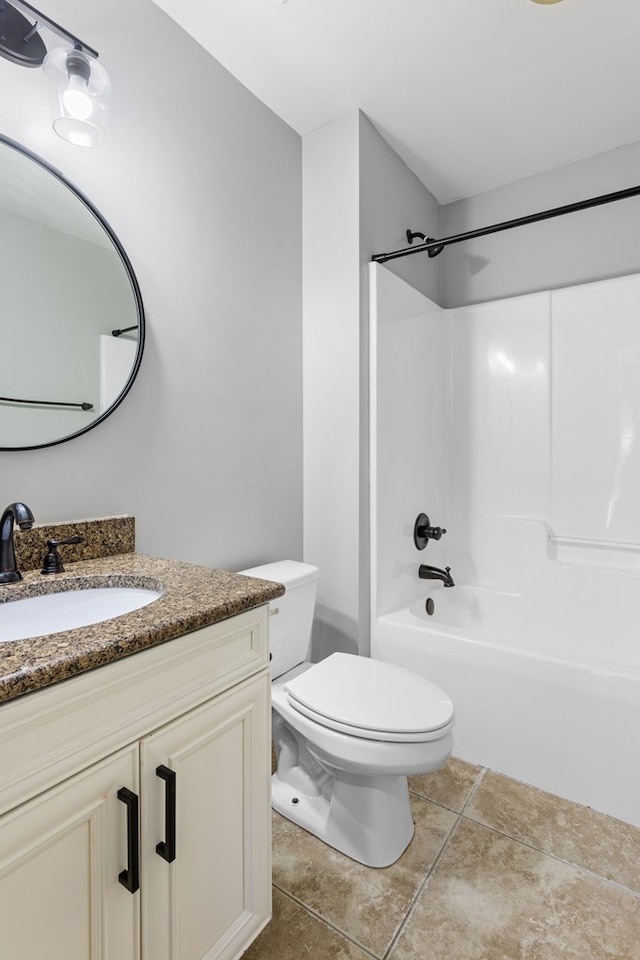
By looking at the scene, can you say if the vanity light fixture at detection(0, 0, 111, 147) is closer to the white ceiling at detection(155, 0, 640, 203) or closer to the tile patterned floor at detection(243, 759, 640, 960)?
the white ceiling at detection(155, 0, 640, 203)

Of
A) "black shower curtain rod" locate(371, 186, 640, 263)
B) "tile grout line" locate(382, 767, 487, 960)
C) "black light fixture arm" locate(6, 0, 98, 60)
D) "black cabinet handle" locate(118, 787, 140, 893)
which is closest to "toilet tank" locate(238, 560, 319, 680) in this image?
"tile grout line" locate(382, 767, 487, 960)

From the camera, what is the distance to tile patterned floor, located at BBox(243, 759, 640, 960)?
1.19 m

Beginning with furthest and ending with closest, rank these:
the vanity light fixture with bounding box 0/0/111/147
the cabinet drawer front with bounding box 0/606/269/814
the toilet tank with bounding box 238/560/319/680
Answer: the toilet tank with bounding box 238/560/319/680
the vanity light fixture with bounding box 0/0/111/147
the cabinet drawer front with bounding box 0/606/269/814

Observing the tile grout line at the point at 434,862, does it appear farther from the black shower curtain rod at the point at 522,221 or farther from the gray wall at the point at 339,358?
the black shower curtain rod at the point at 522,221

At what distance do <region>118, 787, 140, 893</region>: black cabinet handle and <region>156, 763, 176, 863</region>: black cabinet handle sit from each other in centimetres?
5

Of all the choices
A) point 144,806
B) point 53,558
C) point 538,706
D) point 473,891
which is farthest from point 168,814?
point 538,706

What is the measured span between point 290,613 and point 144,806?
2.92 feet

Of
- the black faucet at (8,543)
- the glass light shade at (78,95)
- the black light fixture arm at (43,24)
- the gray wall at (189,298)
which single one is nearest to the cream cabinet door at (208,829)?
the black faucet at (8,543)

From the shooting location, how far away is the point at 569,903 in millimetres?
1299

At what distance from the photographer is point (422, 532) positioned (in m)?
2.34

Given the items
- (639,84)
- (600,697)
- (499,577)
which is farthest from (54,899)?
(639,84)

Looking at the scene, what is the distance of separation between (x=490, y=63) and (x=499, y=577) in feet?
6.95

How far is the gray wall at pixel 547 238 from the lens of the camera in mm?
2221

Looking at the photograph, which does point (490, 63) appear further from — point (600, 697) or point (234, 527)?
point (600, 697)
